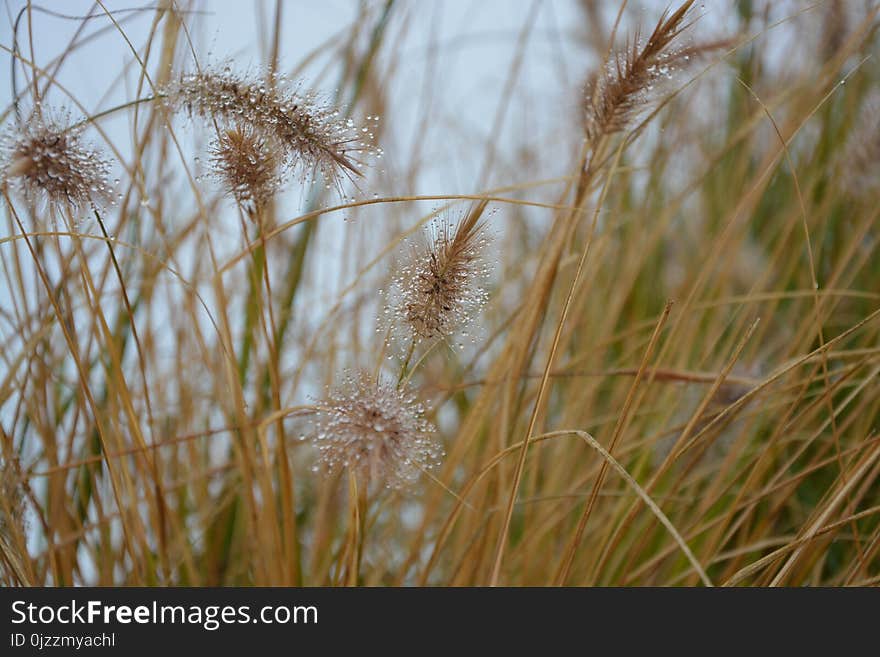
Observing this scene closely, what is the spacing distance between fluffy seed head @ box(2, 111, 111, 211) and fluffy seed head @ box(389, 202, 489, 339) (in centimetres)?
14

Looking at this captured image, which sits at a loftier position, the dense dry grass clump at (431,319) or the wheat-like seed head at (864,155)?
the wheat-like seed head at (864,155)

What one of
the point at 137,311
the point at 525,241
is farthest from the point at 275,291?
the point at 525,241

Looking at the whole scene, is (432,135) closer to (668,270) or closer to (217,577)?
(668,270)

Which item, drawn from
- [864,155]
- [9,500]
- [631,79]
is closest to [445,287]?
[631,79]

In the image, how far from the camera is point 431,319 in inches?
14.0

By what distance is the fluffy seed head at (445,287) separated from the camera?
36 cm

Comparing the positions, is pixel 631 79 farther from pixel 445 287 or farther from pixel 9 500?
pixel 9 500

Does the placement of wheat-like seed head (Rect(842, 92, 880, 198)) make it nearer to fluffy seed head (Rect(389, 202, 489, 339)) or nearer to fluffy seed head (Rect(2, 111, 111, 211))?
fluffy seed head (Rect(389, 202, 489, 339))

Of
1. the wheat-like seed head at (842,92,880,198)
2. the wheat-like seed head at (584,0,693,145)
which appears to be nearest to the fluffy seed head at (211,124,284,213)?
the wheat-like seed head at (584,0,693,145)

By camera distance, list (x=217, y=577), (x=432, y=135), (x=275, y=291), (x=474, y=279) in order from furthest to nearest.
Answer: (x=432, y=135) < (x=275, y=291) < (x=217, y=577) < (x=474, y=279)

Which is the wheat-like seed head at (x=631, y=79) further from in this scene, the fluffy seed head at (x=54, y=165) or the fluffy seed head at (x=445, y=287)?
the fluffy seed head at (x=54, y=165)

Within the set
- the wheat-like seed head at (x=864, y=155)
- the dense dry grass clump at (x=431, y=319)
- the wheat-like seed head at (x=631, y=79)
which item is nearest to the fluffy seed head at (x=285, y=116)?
the dense dry grass clump at (x=431, y=319)
